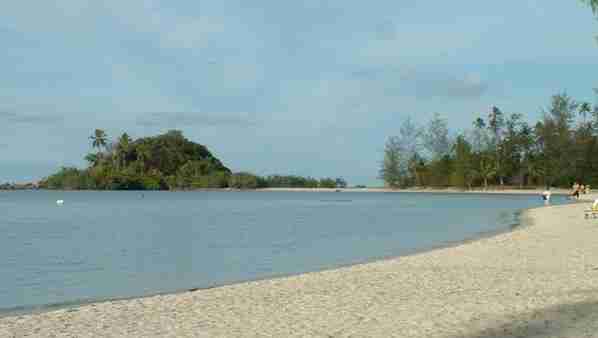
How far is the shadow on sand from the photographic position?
8523mm

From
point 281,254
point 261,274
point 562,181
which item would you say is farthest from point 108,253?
point 562,181

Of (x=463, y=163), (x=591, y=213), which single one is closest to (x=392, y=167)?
(x=463, y=163)

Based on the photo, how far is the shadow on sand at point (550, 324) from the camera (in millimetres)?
8523

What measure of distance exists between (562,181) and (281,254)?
310 feet

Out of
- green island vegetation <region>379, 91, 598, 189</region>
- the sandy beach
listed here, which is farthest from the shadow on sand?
green island vegetation <region>379, 91, 598, 189</region>

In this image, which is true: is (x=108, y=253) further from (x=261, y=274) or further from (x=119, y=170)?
(x=119, y=170)

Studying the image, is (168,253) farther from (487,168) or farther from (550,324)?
(487,168)

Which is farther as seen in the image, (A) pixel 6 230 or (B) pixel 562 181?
(B) pixel 562 181

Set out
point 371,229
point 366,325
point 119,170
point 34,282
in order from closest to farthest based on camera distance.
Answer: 1. point 366,325
2. point 34,282
3. point 371,229
4. point 119,170

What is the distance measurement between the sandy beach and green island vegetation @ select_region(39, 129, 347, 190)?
465 ft

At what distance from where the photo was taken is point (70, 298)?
46.2ft

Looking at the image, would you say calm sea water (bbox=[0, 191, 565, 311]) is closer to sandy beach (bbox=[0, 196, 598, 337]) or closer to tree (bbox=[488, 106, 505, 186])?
sandy beach (bbox=[0, 196, 598, 337])

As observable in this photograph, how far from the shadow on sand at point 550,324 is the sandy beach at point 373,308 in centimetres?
1

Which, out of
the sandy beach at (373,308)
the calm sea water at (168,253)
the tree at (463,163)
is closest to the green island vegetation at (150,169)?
the tree at (463,163)
